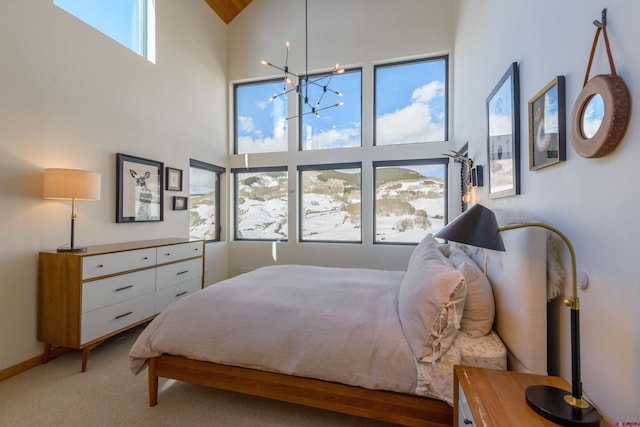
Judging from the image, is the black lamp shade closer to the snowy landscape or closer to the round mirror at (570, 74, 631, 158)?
the round mirror at (570, 74, 631, 158)

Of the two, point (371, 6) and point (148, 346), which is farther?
point (371, 6)

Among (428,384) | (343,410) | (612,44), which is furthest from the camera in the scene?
(343,410)

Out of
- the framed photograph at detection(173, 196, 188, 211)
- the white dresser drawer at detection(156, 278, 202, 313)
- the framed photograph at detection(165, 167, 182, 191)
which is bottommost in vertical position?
the white dresser drawer at detection(156, 278, 202, 313)

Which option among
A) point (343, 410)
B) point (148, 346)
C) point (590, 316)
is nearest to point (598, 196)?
point (590, 316)

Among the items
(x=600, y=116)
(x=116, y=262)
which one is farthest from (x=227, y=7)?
(x=600, y=116)

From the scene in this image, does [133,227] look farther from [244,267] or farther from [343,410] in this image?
[343,410]

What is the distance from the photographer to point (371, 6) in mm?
4328

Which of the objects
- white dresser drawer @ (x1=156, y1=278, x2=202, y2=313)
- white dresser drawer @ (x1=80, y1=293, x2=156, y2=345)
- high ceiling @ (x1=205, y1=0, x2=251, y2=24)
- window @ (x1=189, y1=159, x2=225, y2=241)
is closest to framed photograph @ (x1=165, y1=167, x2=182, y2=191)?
window @ (x1=189, y1=159, x2=225, y2=241)

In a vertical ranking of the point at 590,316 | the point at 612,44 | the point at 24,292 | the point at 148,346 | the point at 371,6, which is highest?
the point at 371,6

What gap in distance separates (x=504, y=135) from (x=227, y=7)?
491 cm

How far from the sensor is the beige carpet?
5.69ft

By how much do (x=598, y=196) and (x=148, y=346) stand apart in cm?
245

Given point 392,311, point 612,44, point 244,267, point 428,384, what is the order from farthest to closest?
point 244,267, point 392,311, point 428,384, point 612,44

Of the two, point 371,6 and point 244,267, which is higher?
point 371,6
